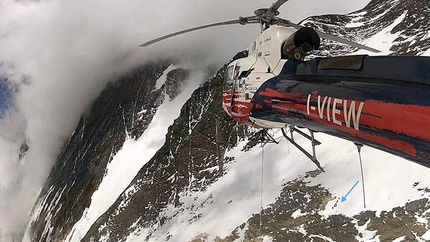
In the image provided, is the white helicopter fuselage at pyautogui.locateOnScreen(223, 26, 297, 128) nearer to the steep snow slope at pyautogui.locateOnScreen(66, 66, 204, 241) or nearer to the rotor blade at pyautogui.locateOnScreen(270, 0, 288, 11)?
the rotor blade at pyautogui.locateOnScreen(270, 0, 288, 11)

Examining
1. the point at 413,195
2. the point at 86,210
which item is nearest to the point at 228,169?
the point at 413,195

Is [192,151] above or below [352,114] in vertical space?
below

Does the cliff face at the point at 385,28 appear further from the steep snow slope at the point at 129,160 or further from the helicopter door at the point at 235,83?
the steep snow slope at the point at 129,160

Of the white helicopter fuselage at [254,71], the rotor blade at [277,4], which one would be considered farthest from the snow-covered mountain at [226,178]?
the rotor blade at [277,4]

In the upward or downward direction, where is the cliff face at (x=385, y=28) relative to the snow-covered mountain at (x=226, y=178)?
upward

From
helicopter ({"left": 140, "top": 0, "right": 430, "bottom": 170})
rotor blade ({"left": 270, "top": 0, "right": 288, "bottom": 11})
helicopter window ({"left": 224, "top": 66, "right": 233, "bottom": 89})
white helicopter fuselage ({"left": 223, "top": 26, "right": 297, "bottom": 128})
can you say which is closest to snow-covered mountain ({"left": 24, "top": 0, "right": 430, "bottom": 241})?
white helicopter fuselage ({"left": 223, "top": 26, "right": 297, "bottom": 128})

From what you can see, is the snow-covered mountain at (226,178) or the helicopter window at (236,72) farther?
the snow-covered mountain at (226,178)

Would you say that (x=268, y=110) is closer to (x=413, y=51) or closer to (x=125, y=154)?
(x=413, y=51)
